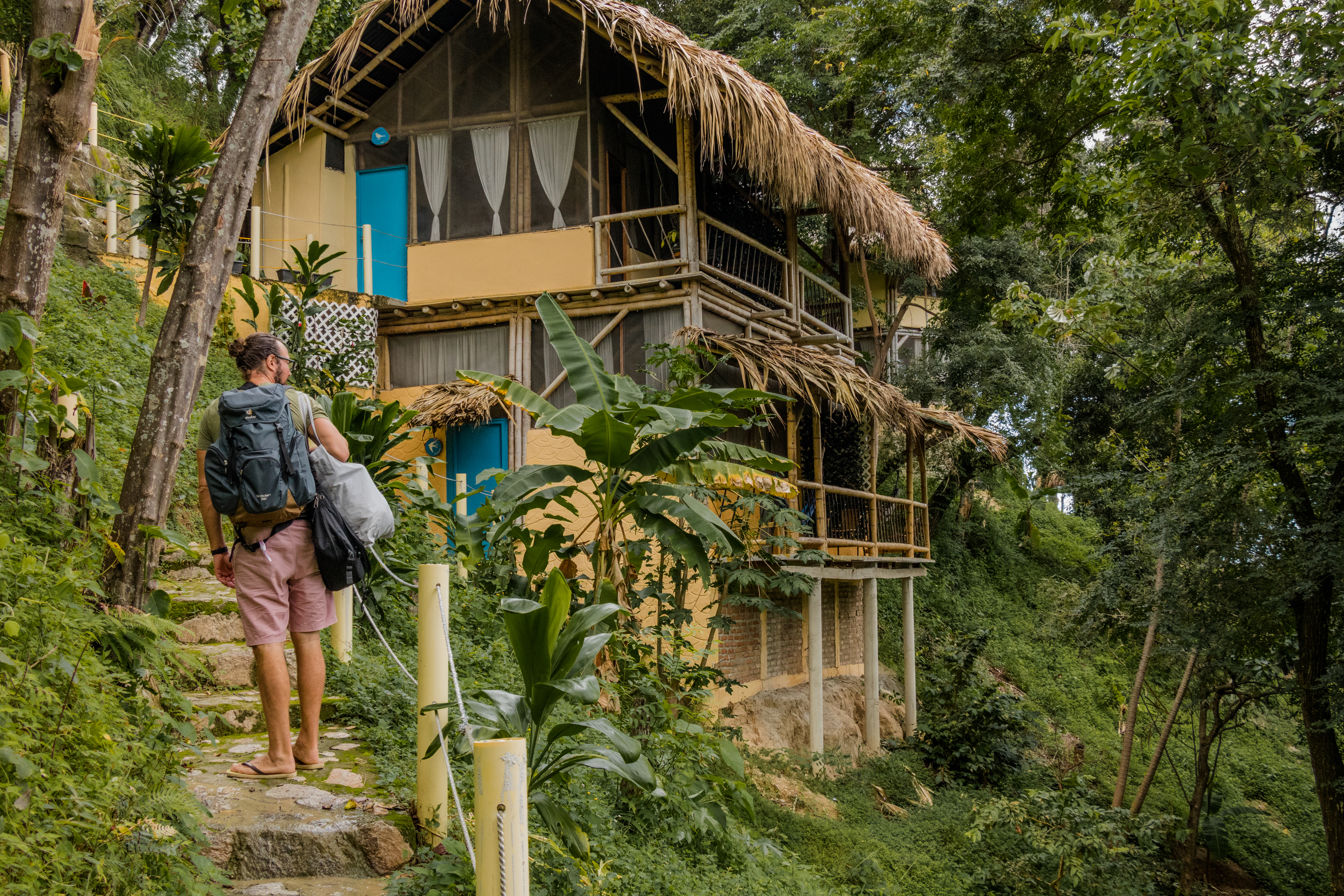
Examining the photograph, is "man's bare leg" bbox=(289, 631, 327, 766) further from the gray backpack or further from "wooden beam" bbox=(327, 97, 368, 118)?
"wooden beam" bbox=(327, 97, 368, 118)

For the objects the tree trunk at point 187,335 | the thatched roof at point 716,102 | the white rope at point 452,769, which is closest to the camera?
the white rope at point 452,769

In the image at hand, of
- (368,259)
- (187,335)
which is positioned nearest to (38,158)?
(187,335)

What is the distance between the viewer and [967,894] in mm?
8633

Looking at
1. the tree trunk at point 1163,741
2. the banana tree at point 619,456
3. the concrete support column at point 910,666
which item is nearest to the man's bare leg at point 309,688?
the banana tree at point 619,456

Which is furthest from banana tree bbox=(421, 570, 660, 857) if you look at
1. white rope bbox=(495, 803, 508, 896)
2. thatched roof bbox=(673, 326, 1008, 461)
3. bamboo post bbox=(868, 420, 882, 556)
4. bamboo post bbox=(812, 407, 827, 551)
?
bamboo post bbox=(868, 420, 882, 556)

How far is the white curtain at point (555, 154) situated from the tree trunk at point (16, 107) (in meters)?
4.93

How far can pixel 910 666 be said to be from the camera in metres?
13.7

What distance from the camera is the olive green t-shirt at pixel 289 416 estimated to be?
3443mm

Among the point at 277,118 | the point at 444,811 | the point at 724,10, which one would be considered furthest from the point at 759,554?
the point at 724,10

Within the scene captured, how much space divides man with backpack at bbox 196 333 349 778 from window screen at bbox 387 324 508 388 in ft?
24.6

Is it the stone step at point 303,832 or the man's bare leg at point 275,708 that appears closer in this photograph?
the stone step at point 303,832

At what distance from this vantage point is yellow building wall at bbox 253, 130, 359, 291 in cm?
1157

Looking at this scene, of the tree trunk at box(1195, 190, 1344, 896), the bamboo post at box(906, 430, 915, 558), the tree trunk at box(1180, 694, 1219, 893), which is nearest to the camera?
the tree trunk at box(1195, 190, 1344, 896)

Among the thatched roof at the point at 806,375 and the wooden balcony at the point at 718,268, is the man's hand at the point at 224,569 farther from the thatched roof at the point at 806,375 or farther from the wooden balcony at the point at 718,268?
the wooden balcony at the point at 718,268
